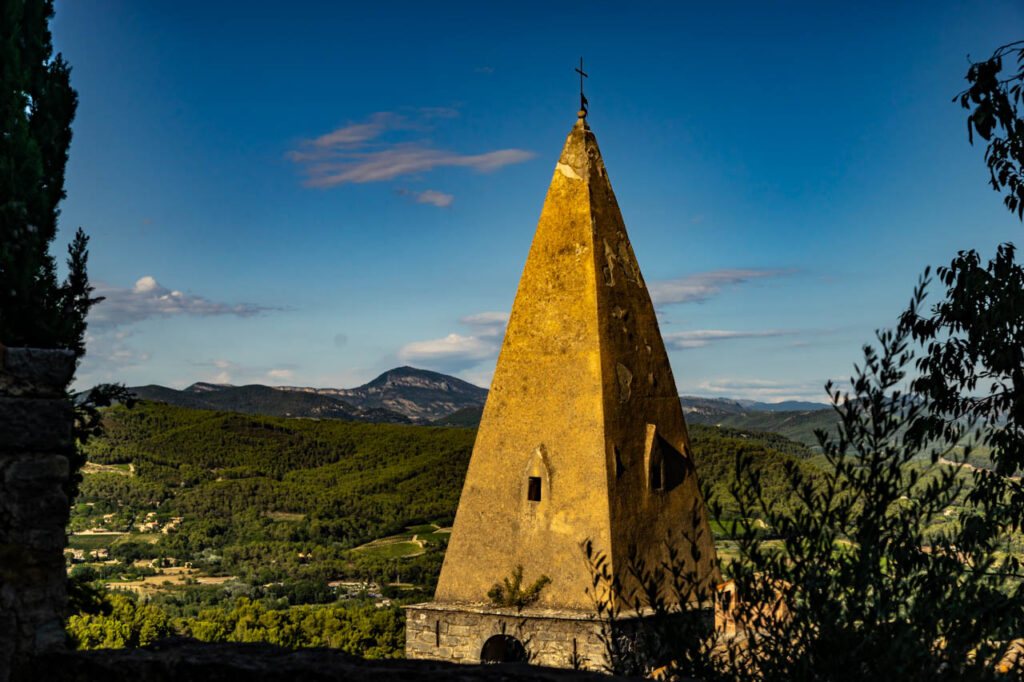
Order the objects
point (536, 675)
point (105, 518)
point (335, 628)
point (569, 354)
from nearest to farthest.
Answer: point (536, 675)
point (569, 354)
point (335, 628)
point (105, 518)

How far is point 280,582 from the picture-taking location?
38.5 meters

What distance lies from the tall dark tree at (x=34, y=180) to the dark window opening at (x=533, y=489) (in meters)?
5.22

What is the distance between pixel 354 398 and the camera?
518ft

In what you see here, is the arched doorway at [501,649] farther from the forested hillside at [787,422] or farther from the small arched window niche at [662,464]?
the forested hillside at [787,422]

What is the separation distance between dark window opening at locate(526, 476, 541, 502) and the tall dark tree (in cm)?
522

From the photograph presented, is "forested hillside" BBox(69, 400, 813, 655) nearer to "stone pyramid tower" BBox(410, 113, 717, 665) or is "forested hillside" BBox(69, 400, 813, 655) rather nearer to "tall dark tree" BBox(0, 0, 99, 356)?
"stone pyramid tower" BBox(410, 113, 717, 665)

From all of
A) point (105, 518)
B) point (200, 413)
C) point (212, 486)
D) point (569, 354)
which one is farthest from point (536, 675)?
point (200, 413)

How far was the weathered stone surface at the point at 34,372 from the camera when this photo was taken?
3.59 meters

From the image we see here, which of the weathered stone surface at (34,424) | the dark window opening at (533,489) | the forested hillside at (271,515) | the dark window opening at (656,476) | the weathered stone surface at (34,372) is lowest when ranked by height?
the forested hillside at (271,515)

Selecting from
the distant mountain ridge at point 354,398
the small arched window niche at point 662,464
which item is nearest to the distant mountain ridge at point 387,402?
the distant mountain ridge at point 354,398

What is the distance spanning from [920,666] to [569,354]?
7135 millimetres

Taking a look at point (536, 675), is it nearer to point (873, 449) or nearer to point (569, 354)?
point (873, 449)

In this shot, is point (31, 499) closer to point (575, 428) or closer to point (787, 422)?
point (575, 428)

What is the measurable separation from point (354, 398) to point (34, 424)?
157087 millimetres
